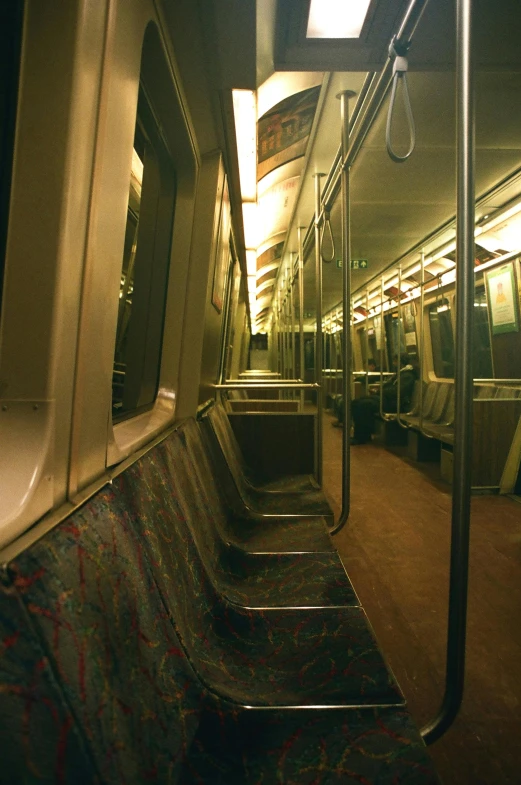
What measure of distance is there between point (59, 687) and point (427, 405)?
7.41 m

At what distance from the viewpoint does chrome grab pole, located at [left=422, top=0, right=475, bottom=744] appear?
108cm

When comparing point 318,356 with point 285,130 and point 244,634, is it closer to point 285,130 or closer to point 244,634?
point 285,130

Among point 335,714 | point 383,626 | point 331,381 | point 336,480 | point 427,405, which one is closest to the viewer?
point 335,714

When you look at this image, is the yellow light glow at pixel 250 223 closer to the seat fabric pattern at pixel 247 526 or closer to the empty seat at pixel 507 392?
the seat fabric pattern at pixel 247 526

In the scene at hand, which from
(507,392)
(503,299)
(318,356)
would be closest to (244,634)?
(318,356)

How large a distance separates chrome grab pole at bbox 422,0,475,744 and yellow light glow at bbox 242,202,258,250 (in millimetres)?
2750

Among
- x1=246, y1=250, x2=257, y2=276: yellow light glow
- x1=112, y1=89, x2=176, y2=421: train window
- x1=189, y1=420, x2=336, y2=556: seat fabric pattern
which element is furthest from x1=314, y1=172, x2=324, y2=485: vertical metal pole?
x1=246, y1=250, x2=257, y2=276: yellow light glow

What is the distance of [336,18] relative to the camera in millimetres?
1917

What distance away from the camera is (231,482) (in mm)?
2748

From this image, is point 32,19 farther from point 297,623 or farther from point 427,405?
point 427,405

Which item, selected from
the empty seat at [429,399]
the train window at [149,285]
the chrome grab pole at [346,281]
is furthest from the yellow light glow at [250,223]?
the empty seat at [429,399]

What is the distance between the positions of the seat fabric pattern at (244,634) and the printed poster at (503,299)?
14.7 ft

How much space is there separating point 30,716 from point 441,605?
219 cm

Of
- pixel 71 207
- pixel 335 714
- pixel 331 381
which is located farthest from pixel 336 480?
pixel 331 381
